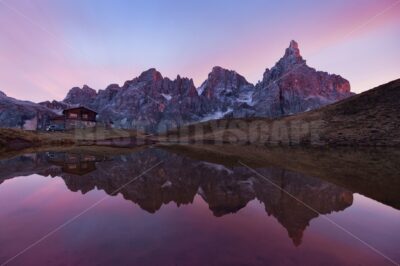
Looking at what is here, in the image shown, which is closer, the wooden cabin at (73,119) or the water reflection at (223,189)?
the water reflection at (223,189)

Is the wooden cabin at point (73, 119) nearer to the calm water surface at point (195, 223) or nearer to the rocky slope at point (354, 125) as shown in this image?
the rocky slope at point (354, 125)

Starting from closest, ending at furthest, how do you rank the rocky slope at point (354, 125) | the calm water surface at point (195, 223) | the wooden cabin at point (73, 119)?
the calm water surface at point (195, 223), the rocky slope at point (354, 125), the wooden cabin at point (73, 119)

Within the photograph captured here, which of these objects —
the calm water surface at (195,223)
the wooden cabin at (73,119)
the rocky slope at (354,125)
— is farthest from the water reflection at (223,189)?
the wooden cabin at (73,119)

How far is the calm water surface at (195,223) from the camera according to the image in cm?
686

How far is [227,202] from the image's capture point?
1242cm

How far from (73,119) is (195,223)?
408ft

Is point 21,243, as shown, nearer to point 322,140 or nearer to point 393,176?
point 393,176

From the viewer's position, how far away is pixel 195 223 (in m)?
9.61

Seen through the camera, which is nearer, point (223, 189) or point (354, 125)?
point (223, 189)

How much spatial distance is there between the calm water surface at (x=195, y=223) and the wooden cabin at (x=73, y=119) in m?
110

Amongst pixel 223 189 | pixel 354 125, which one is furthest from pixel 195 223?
pixel 354 125

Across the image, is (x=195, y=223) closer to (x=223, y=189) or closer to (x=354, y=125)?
(x=223, y=189)

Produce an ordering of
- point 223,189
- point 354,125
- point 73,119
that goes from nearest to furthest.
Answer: point 223,189, point 354,125, point 73,119

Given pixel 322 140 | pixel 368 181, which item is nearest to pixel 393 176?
pixel 368 181
